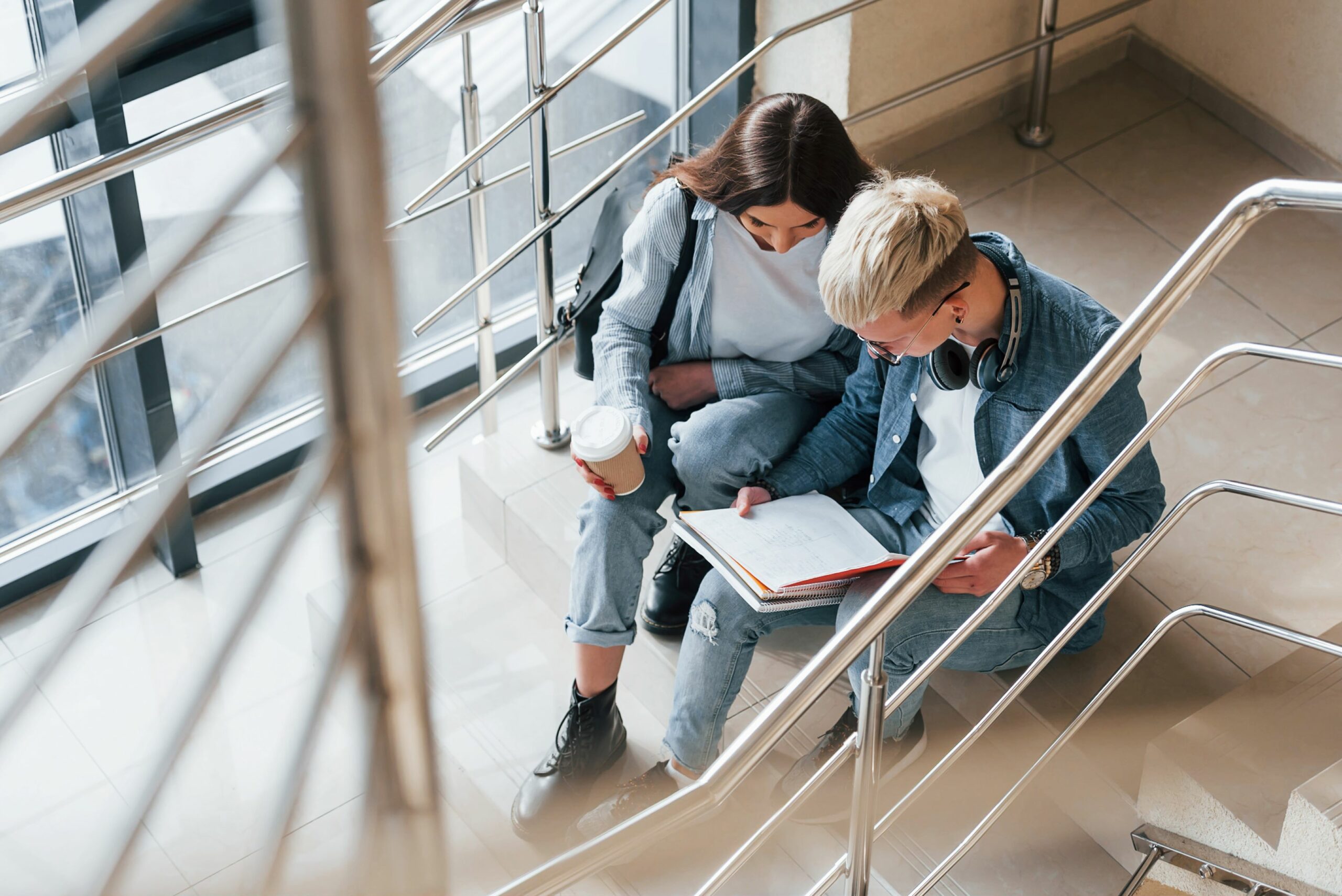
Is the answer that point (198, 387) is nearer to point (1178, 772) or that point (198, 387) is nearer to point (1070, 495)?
point (1070, 495)

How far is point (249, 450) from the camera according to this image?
2.70 metres

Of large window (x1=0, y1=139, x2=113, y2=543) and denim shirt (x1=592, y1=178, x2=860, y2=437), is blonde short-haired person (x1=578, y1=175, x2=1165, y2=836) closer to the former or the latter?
denim shirt (x1=592, y1=178, x2=860, y2=437)

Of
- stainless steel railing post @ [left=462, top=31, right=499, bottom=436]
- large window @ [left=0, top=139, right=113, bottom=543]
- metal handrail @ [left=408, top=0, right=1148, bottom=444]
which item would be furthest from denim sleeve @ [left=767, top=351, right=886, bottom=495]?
large window @ [left=0, top=139, right=113, bottom=543]

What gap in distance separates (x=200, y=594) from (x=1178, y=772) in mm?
1755

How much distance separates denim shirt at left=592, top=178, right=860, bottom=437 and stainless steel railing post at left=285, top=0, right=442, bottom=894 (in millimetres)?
1490

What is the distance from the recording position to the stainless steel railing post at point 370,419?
0.22m

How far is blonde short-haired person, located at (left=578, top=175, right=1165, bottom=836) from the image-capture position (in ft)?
4.89

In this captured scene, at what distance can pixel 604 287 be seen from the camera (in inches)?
76.2

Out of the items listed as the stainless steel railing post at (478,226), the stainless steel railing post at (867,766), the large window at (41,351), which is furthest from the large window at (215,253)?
the stainless steel railing post at (867,766)

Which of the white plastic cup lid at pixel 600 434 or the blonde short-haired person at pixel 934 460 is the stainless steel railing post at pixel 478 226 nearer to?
the white plastic cup lid at pixel 600 434

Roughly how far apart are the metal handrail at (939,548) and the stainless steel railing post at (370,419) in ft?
1.78

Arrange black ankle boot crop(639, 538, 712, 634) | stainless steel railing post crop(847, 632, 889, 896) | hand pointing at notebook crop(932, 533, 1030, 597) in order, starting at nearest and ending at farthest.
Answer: stainless steel railing post crop(847, 632, 889, 896) < hand pointing at notebook crop(932, 533, 1030, 597) < black ankle boot crop(639, 538, 712, 634)

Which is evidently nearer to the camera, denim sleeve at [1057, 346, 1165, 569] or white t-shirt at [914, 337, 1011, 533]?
denim sleeve at [1057, 346, 1165, 569]

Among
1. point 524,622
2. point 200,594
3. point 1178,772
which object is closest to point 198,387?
point 200,594
